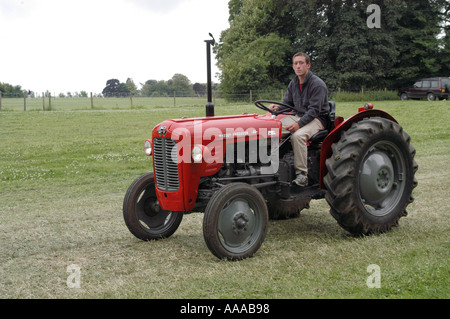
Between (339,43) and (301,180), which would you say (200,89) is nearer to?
(339,43)

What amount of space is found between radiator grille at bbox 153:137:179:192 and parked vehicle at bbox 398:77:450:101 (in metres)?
31.3

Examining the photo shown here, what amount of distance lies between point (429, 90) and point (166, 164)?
32.1m

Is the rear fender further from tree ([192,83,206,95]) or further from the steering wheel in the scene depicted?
tree ([192,83,206,95])

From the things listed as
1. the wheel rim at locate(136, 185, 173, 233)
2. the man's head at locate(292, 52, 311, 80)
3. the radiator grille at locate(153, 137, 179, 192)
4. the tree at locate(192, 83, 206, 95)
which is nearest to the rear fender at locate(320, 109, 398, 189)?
the man's head at locate(292, 52, 311, 80)

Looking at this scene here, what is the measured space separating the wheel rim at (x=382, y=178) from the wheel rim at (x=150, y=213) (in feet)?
6.96

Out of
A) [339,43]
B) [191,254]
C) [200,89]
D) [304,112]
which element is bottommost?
[191,254]

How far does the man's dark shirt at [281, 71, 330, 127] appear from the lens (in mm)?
5348

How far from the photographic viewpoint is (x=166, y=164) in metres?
4.89

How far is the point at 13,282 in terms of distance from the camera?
13.7 ft

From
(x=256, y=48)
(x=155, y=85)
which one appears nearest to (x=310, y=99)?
(x=256, y=48)

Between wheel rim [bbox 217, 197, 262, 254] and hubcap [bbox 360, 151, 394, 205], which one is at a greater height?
hubcap [bbox 360, 151, 394, 205]

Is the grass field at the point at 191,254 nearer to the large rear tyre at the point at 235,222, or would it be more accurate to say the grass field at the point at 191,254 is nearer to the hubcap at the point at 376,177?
the large rear tyre at the point at 235,222
